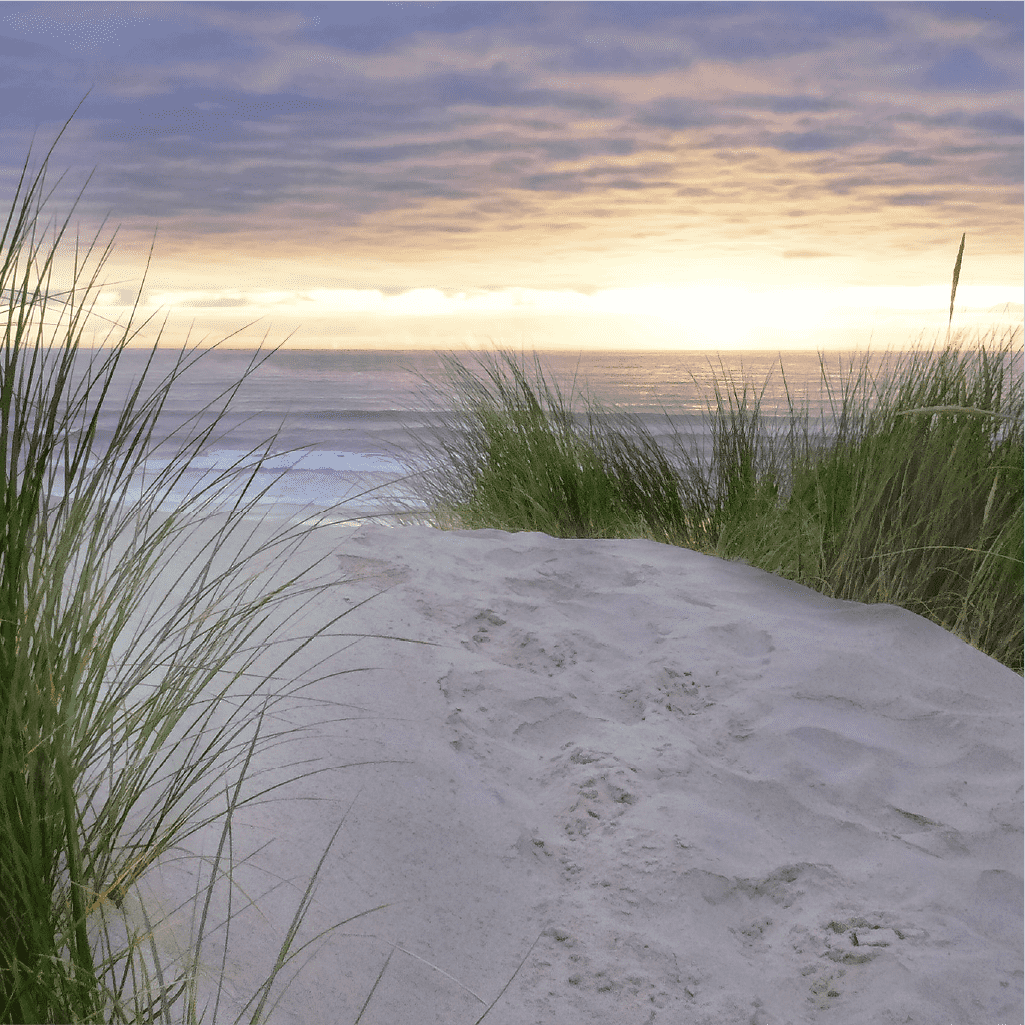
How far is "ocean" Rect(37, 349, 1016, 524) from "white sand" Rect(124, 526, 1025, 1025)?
1.71 feet

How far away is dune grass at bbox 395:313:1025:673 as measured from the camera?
277 centimetres

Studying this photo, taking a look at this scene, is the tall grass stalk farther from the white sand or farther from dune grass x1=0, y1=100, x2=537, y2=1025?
the white sand

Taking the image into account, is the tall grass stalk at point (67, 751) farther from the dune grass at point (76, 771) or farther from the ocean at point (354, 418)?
the ocean at point (354, 418)

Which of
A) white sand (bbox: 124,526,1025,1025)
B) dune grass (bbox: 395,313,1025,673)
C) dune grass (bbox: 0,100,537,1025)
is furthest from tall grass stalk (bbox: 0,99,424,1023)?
dune grass (bbox: 395,313,1025,673)

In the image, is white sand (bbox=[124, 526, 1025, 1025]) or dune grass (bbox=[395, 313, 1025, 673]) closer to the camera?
white sand (bbox=[124, 526, 1025, 1025])

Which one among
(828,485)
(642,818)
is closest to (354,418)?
(828,485)

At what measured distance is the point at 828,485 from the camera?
292cm

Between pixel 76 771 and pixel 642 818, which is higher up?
pixel 76 771

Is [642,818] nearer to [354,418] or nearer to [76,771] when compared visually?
[76,771]

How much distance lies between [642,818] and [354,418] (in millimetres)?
12593

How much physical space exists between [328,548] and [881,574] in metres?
1.72

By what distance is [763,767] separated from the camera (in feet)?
6.22

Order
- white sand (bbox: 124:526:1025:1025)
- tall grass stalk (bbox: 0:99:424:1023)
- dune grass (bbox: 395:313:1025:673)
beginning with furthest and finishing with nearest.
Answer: dune grass (bbox: 395:313:1025:673), white sand (bbox: 124:526:1025:1025), tall grass stalk (bbox: 0:99:424:1023)

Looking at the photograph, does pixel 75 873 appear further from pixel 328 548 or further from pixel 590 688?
pixel 328 548
